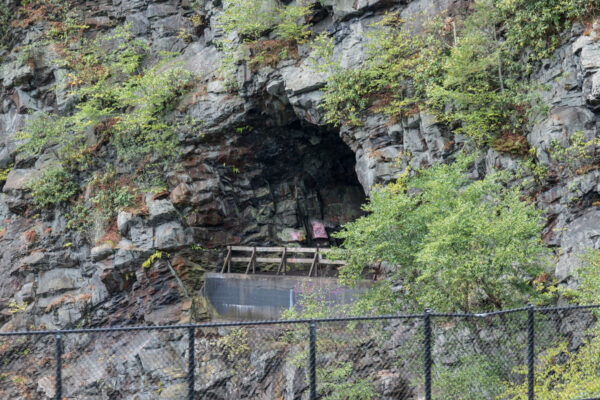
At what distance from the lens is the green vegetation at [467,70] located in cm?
1368

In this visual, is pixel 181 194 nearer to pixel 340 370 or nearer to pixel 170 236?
pixel 170 236

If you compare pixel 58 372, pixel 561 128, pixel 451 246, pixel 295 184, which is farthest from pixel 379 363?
pixel 295 184

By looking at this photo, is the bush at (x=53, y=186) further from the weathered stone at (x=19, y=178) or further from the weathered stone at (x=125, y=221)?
the weathered stone at (x=125, y=221)

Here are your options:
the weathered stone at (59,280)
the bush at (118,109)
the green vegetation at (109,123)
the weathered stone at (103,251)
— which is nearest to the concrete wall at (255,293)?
the weathered stone at (103,251)

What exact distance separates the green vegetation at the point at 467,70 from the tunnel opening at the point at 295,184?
365 cm

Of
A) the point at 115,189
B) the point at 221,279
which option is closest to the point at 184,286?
the point at 221,279

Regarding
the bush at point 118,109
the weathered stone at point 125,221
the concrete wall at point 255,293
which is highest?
the bush at point 118,109

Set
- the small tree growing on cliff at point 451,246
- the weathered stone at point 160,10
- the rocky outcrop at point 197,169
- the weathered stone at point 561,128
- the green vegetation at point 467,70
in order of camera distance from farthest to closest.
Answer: the weathered stone at point 160,10 < the rocky outcrop at point 197,169 < the green vegetation at point 467,70 < the weathered stone at point 561,128 < the small tree growing on cliff at point 451,246

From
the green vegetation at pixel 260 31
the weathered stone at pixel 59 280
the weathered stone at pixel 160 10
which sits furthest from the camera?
the weathered stone at pixel 160 10

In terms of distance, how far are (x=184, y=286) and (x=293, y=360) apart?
34.8 feet

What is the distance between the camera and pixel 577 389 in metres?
7.56

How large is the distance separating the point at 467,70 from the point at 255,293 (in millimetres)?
9832

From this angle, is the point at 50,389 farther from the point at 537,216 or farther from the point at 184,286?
the point at 184,286

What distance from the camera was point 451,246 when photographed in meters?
10.4
